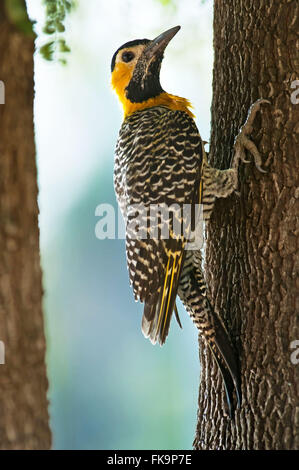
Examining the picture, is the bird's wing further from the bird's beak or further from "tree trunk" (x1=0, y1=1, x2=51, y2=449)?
"tree trunk" (x1=0, y1=1, x2=51, y2=449)

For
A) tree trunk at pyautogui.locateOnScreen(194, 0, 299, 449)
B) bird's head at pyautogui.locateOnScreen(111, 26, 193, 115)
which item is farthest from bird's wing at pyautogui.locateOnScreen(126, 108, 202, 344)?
bird's head at pyautogui.locateOnScreen(111, 26, 193, 115)

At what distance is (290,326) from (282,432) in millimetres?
512

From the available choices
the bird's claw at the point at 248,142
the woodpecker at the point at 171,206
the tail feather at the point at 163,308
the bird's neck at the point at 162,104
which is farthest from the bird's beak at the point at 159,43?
the tail feather at the point at 163,308

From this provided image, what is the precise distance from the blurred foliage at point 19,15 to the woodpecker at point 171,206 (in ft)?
5.15

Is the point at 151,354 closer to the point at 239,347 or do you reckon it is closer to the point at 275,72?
the point at 239,347

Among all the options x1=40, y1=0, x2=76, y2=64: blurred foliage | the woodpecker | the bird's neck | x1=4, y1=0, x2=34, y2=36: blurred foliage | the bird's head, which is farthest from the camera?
the bird's head

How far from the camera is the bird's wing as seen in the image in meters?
3.26

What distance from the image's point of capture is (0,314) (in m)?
1.88

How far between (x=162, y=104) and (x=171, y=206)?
3.23 ft

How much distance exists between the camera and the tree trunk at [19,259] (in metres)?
1.88

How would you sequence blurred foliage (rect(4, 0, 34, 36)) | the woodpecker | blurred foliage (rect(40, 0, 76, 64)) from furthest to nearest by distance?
the woodpecker < blurred foliage (rect(40, 0, 76, 64)) < blurred foliage (rect(4, 0, 34, 36))

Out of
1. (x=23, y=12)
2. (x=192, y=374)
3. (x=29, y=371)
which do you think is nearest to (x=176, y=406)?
(x=192, y=374)

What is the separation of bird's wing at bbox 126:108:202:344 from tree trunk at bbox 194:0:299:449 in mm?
246

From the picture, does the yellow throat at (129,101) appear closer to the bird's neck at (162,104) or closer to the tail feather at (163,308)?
the bird's neck at (162,104)
